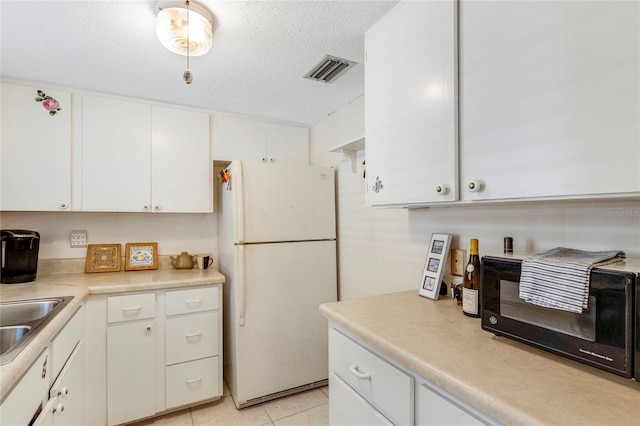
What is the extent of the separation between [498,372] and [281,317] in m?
1.68

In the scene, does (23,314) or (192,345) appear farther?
(192,345)

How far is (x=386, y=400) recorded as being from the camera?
39.6 inches

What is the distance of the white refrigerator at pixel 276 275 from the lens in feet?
7.05

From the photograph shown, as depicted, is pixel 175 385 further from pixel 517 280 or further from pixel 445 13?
pixel 445 13

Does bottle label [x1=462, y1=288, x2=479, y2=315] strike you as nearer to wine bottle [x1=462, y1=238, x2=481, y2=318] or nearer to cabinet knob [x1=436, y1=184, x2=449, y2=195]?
wine bottle [x1=462, y1=238, x2=481, y2=318]

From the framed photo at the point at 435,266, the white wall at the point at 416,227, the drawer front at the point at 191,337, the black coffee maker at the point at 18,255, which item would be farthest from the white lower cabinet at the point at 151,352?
the framed photo at the point at 435,266

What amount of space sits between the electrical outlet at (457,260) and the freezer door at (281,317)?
1.11 metres

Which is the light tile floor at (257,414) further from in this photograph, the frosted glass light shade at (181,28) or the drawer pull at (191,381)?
the frosted glass light shade at (181,28)

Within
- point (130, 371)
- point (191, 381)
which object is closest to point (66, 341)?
point (130, 371)

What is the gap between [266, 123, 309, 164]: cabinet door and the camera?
2.75 metres

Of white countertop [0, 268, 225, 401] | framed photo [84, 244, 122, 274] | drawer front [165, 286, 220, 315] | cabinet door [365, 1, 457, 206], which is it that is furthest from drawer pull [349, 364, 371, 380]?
framed photo [84, 244, 122, 274]

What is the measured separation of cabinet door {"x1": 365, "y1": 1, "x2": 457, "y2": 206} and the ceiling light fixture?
2.40 feet

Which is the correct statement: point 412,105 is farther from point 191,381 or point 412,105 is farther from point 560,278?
point 191,381

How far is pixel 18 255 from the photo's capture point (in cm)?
198
